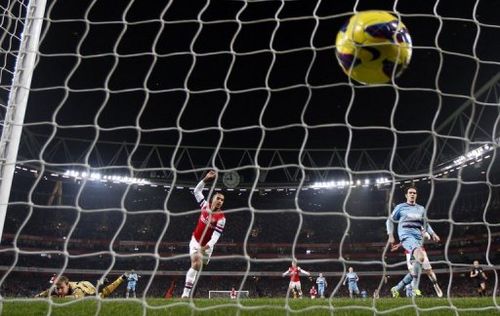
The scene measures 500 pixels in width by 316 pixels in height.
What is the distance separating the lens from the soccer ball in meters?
3.50

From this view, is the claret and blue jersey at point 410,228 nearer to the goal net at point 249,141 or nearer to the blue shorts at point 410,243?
the blue shorts at point 410,243

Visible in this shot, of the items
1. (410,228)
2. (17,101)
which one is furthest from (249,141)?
(17,101)

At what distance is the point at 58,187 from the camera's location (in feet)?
95.1

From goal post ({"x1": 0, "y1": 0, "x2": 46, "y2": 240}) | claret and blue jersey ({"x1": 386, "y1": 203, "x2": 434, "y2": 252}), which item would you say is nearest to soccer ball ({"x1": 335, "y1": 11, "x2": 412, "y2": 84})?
goal post ({"x1": 0, "y1": 0, "x2": 46, "y2": 240})

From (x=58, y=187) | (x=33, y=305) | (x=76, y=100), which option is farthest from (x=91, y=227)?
(x=33, y=305)

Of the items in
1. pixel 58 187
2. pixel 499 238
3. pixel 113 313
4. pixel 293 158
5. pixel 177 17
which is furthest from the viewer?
pixel 58 187

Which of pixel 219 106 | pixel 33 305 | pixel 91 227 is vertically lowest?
pixel 91 227

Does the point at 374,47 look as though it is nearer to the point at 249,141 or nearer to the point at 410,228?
the point at 410,228

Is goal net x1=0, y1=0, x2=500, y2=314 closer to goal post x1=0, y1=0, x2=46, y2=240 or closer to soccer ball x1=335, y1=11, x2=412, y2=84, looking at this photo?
goal post x1=0, y1=0, x2=46, y2=240

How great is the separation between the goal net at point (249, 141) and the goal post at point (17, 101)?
184 centimetres

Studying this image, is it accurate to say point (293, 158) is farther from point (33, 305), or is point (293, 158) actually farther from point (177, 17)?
point (33, 305)

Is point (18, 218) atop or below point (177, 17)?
below

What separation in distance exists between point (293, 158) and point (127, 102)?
11.3 m

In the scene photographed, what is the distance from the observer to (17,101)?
3.70 m
